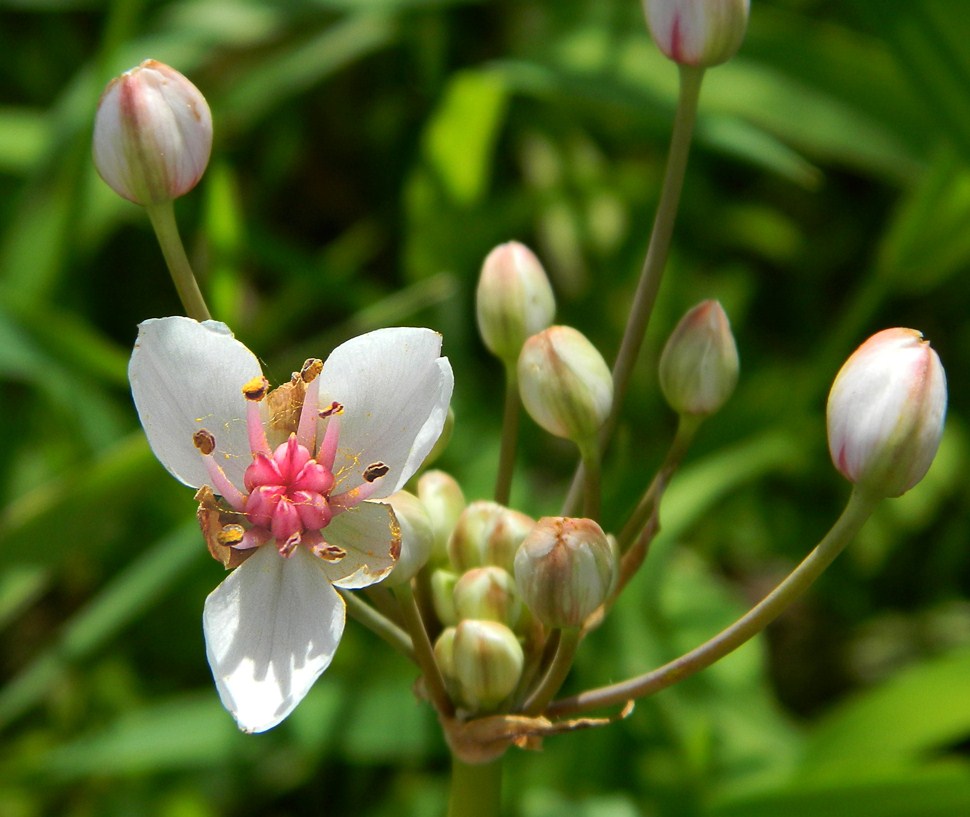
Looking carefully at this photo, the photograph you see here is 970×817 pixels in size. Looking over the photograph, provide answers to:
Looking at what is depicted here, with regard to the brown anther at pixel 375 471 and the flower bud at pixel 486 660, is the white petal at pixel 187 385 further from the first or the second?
the flower bud at pixel 486 660

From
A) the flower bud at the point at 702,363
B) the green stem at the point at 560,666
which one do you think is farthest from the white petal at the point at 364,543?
the flower bud at the point at 702,363

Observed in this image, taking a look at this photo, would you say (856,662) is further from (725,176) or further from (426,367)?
(426,367)

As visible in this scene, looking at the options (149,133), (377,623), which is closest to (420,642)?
(377,623)

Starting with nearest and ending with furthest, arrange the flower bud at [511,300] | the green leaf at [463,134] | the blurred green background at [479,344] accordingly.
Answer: the flower bud at [511,300], the blurred green background at [479,344], the green leaf at [463,134]

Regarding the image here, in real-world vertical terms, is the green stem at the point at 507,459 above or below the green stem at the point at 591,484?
below

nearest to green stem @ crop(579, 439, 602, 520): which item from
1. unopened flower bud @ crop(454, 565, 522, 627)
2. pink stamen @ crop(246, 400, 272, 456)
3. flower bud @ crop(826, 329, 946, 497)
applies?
unopened flower bud @ crop(454, 565, 522, 627)

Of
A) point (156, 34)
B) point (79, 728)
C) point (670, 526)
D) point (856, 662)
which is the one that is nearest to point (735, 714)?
point (670, 526)

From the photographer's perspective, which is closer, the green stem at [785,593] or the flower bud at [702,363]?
the green stem at [785,593]
